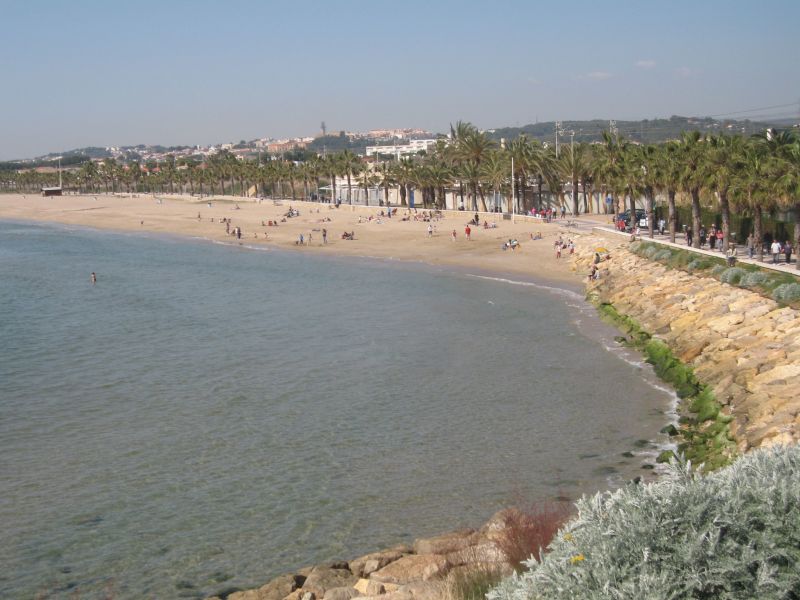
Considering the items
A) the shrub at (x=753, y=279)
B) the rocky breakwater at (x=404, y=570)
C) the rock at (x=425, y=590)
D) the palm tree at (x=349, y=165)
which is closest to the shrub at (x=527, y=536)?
the rocky breakwater at (x=404, y=570)

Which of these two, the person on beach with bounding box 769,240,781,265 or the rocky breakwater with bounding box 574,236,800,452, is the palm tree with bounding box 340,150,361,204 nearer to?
the rocky breakwater with bounding box 574,236,800,452

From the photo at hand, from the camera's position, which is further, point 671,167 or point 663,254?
point 671,167

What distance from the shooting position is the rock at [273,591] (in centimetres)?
1202

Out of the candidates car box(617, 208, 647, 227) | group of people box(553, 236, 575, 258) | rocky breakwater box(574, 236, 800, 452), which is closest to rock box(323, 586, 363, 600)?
rocky breakwater box(574, 236, 800, 452)

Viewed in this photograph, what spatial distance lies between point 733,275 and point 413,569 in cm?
2250

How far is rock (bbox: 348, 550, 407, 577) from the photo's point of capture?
40.7 ft

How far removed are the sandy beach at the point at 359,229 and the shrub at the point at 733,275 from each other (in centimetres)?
1108

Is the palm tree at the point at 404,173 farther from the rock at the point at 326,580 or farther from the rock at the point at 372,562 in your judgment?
the rock at the point at 326,580

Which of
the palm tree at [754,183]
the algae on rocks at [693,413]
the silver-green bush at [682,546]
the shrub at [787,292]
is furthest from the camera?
the palm tree at [754,183]

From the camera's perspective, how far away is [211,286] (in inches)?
1887

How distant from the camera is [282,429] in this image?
20547 millimetres

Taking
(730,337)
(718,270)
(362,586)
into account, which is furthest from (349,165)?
(362,586)

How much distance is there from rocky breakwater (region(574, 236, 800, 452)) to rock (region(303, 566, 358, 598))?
7930 millimetres

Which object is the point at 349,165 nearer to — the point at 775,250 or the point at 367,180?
the point at 367,180
